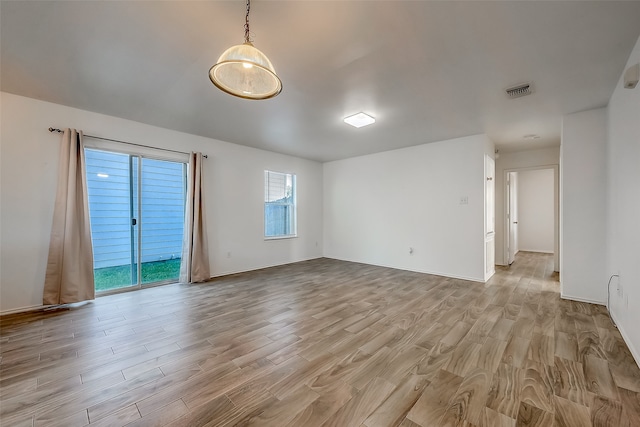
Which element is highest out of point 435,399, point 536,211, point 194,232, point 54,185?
point 54,185

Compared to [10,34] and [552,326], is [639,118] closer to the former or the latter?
[552,326]

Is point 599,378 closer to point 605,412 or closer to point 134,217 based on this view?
point 605,412

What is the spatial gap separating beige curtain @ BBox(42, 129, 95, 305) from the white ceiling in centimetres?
77

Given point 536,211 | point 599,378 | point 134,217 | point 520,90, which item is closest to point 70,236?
point 134,217

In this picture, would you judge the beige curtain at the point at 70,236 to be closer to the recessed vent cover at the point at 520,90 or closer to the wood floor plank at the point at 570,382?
the wood floor plank at the point at 570,382

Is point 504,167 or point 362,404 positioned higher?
point 504,167

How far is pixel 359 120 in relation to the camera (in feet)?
12.2

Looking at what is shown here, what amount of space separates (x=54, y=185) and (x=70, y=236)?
2.38 ft

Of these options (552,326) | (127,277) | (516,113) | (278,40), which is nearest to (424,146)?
(516,113)

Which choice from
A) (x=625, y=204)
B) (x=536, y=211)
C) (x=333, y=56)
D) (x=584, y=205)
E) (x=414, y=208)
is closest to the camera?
(x=333, y=56)

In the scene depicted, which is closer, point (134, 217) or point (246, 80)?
point (246, 80)

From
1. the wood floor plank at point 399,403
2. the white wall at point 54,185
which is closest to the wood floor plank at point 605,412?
the wood floor plank at point 399,403

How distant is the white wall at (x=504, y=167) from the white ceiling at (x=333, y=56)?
2198 millimetres

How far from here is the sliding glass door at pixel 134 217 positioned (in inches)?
150
